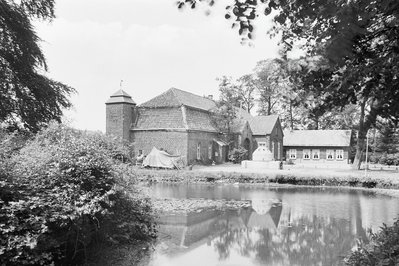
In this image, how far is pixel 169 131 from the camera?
132ft

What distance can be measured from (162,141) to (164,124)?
5.91 ft

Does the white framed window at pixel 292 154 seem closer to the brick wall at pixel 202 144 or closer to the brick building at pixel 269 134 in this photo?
the brick building at pixel 269 134

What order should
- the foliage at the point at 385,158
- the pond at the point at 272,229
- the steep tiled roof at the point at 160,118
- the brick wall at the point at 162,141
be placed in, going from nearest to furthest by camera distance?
the pond at the point at 272,229
the brick wall at the point at 162,141
the steep tiled roof at the point at 160,118
the foliage at the point at 385,158

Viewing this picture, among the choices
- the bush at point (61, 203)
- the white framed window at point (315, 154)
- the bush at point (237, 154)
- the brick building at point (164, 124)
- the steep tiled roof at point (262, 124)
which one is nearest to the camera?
the bush at point (61, 203)

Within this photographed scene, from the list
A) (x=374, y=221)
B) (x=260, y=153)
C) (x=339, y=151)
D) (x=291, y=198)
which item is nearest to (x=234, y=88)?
(x=260, y=153)

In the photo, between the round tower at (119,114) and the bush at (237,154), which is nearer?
the round tower at (119,114)

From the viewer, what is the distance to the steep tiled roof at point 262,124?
170ft

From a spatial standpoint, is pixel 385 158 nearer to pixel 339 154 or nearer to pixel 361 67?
pixel 339 154

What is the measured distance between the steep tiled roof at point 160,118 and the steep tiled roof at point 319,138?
21.9 meters

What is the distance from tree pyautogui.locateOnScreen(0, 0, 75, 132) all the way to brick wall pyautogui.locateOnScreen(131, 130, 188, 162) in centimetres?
2026

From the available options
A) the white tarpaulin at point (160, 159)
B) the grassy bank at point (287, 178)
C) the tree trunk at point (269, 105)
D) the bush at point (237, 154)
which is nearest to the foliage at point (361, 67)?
the grassy bank at point (287, 178)

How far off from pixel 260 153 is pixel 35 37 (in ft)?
88.7

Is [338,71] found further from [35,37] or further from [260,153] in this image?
[260,153]

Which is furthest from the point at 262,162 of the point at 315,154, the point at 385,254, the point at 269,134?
the point at 385,254
